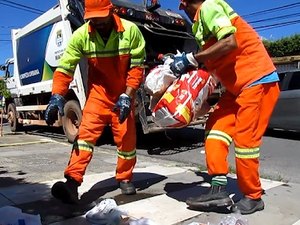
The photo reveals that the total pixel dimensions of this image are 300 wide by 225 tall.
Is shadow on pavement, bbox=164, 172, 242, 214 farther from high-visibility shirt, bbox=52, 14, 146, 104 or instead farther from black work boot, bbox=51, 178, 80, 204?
high-visibility shirt, bbox=52, 14, 146, 104

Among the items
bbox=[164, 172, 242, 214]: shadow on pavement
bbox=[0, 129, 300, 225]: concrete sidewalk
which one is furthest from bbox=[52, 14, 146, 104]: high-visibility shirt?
bbox=[164, 172, 242, 214]: shadow on pavement

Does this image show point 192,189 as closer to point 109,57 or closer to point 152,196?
point 152,196

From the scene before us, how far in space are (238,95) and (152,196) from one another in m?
1.31

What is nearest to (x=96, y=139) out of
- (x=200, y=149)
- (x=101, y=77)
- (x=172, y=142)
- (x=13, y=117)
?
(x=101, y=77)

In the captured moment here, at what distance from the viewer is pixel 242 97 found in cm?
331

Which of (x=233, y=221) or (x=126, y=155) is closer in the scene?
(x=233, y=221)

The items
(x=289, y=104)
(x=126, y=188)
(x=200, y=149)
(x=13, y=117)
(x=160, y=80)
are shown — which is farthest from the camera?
(x=13, y=117)

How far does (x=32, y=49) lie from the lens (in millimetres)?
9727

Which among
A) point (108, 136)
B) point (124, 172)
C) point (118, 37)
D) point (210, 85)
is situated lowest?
point (108, 136)

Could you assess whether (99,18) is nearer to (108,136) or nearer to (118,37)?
(118,37)

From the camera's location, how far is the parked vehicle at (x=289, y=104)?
845cm

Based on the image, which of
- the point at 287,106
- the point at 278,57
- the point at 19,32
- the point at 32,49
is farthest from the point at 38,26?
the point at 278,57

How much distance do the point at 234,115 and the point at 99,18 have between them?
1.42 m

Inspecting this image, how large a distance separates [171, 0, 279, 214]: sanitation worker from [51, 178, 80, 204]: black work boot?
100 centimetres
